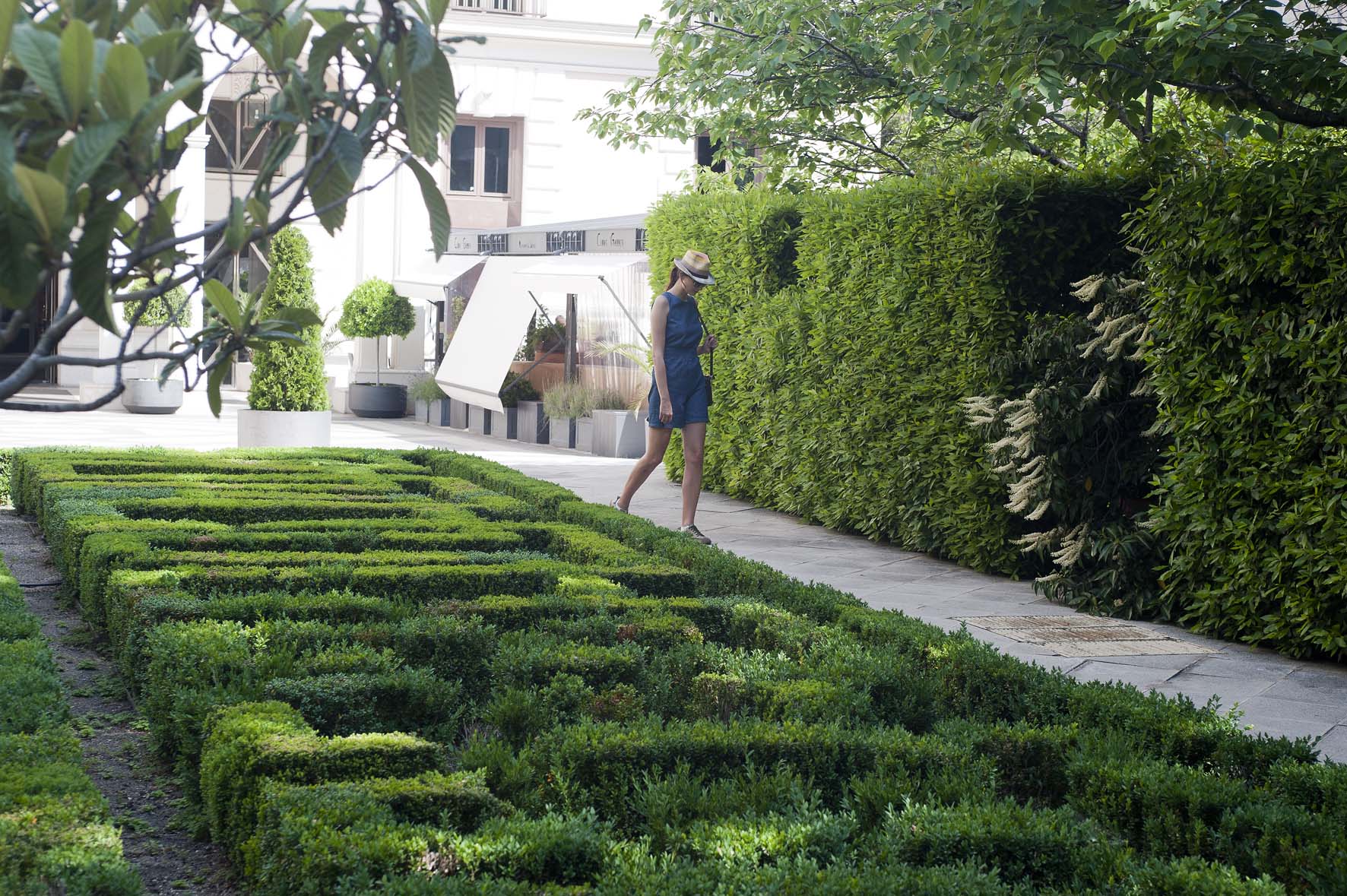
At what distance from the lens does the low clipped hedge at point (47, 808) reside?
9.86 ft

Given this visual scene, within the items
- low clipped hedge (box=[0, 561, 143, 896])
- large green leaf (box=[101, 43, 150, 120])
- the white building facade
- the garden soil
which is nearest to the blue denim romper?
the garden soil

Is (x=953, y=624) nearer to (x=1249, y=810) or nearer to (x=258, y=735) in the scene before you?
(x=1249, y=810)

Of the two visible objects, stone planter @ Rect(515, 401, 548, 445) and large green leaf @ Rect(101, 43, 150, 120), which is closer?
large green leaf @ Rect(101, 43, 150, 120)

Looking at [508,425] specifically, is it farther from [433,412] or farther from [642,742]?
[642,742]

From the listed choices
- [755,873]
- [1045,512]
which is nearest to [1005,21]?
[1045,512]

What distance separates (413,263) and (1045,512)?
20632mm

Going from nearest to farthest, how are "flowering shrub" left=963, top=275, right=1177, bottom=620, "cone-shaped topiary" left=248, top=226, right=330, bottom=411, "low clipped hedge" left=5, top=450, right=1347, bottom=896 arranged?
"low clipped hedge" left=5, top=450, right=1347, bottom=896
"flowering shrub" left=963, top=275, right=1177, bottom=620
"cone-shaped topiary" left=248, top=226, right=330, bottom=411

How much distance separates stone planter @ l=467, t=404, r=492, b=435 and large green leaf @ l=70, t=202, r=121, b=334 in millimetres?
19990

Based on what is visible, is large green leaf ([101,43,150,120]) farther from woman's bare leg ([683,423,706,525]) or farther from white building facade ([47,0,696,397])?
white building facade ([47,0,696,397])

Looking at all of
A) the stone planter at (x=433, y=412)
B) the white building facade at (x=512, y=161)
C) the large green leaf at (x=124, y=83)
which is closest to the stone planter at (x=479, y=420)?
the stone planter at (x=433, y=412)

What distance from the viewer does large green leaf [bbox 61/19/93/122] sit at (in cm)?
160

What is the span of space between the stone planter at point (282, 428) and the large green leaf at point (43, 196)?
44.3 feet

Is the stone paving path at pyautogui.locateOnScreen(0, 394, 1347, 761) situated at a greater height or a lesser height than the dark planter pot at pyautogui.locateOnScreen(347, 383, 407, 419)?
lesser

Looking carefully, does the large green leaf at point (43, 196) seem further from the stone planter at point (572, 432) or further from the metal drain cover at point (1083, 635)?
the stone planter at point (572, 432)
